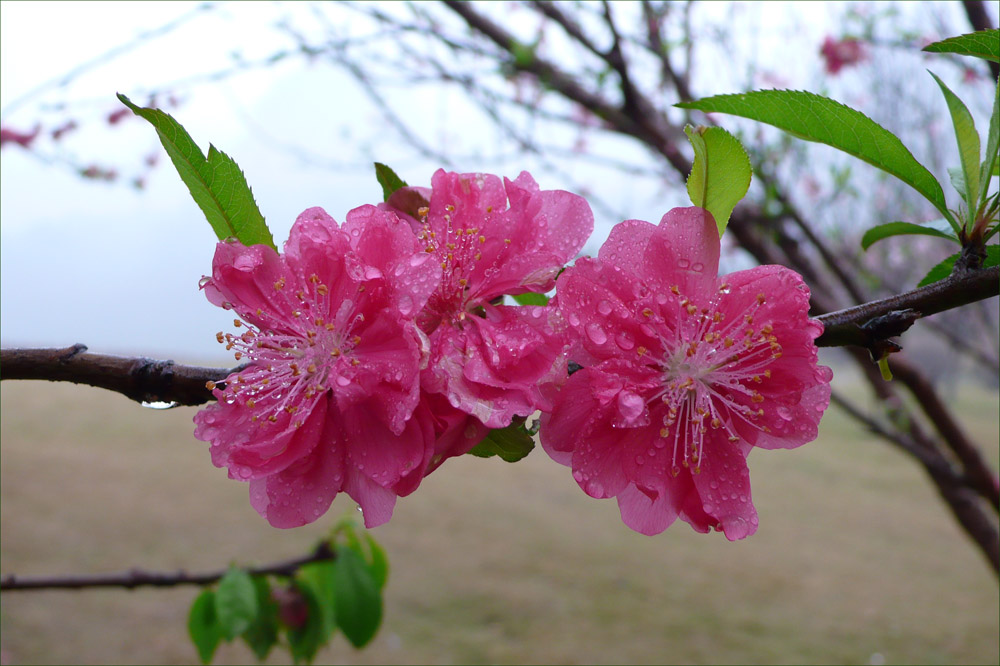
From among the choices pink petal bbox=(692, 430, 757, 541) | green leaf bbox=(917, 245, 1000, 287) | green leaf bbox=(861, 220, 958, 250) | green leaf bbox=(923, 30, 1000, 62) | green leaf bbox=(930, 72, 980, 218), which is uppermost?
green leaf bbox=(923, 30, 1000, 62)

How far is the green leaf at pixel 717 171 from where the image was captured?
39 centimetres

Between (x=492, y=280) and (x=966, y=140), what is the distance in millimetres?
346

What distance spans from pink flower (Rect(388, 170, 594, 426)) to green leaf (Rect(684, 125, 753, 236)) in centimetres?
7

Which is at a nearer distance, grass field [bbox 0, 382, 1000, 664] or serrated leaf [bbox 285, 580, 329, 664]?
serrated leaf [bbox 285, 580, 329, 664]

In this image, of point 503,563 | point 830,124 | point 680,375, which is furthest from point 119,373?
point 503,563

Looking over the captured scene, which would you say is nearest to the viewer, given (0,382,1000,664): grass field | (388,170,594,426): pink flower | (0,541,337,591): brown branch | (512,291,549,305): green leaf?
(388,170,594,426): pink flower

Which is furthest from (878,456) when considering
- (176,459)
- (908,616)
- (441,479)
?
(176,459)

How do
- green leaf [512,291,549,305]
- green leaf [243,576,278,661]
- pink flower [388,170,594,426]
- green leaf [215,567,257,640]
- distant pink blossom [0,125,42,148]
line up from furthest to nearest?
distant pink blossom [0,125,42,148]
green leaf [243,576,278,661]
green leaf [215,567,257,640]
green leaf [512,291,549,305]
pink flower [388,170,594,426]

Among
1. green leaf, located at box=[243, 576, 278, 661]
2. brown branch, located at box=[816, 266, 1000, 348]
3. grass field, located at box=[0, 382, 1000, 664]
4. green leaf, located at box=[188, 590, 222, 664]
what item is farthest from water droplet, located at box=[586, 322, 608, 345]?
grass field, located at box=[0, 382, 1000, 664]

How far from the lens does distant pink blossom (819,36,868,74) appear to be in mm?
2878

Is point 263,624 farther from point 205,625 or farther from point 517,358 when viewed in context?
point 517,358

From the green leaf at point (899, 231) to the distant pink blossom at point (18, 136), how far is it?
2.47 metres

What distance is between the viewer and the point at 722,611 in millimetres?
3135

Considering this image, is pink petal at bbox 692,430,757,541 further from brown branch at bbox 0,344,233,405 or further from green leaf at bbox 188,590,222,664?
green leaf at bbox 188,590,222,664
